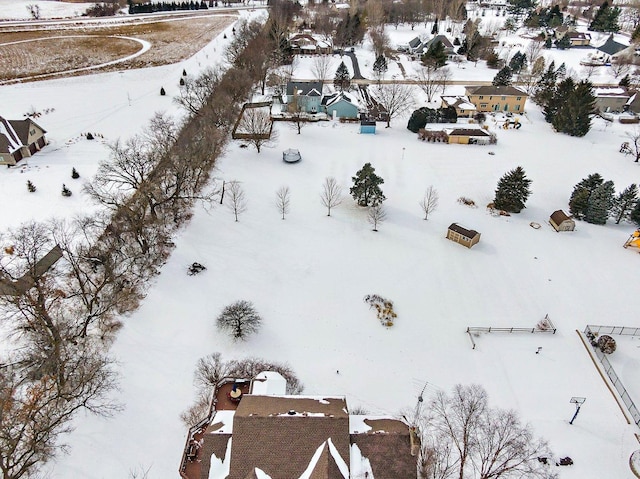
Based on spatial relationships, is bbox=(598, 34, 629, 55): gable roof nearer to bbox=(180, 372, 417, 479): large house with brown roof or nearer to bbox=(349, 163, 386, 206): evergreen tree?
bbox=(349, 163, 386, 206): evergreen tree

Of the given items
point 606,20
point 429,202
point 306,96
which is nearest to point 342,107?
point 306,96

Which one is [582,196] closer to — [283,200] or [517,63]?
[283,200]

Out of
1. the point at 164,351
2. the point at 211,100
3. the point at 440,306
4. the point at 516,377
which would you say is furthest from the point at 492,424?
the point at 211,100

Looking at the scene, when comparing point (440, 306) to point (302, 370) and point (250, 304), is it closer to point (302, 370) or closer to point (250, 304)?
point (302, 370)

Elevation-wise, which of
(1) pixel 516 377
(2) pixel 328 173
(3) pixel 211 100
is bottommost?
(1) pixel 516 377

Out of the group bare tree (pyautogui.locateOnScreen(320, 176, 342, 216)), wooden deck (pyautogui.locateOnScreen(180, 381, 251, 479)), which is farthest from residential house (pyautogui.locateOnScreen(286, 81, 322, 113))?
wooden deck (pyautogui.locateOnScreen(180, 381, 251, 479))
